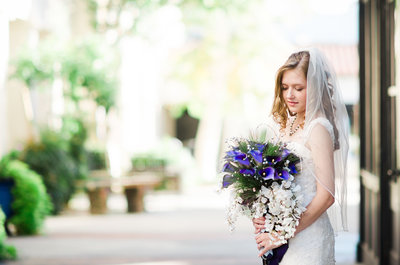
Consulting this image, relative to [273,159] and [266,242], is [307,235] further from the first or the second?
[273,159]

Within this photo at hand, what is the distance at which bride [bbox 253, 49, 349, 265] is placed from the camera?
156 inches

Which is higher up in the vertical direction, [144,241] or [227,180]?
[227,180]

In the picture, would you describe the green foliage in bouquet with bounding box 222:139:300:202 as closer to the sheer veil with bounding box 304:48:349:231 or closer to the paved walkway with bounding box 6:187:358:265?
the sheer veil with bounding box 304:48:349:231

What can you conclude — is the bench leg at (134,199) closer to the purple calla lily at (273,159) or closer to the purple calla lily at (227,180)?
the purple calla lily at (227,180)

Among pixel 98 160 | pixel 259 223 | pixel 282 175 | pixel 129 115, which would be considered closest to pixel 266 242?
pixel 259 223

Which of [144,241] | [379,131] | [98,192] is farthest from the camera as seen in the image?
[98,192]

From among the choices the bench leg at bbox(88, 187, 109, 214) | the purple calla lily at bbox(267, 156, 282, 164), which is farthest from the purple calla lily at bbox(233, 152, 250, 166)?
the bench leg at bbox(88, 187, 109, 214)

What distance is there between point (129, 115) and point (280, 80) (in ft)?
75.7

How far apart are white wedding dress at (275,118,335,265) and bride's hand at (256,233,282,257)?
0.10 m

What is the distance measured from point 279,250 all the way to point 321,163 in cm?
49

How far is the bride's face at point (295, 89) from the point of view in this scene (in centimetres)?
408

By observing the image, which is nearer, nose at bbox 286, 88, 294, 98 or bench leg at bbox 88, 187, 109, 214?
nose at bbox 286, 88, 294, 98

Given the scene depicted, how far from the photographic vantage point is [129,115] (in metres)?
27.1

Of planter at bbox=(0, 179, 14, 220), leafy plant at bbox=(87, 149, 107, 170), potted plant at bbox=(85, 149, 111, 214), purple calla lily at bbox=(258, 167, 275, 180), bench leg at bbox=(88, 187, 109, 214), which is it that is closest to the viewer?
purple calla lily at bbox=(258, 167, 275, 180)
